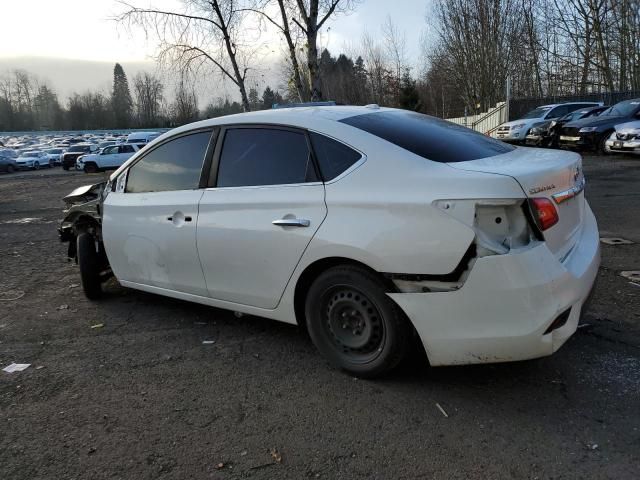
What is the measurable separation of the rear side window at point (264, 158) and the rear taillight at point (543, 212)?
1.30m

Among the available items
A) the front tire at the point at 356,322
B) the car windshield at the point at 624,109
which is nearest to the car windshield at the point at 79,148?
the car windshield at the point at 624,109

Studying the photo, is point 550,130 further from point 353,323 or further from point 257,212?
point 353,323

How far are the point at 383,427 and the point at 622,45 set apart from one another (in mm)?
39278

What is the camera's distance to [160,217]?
13.6ft

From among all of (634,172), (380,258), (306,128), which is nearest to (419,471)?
(380,258)

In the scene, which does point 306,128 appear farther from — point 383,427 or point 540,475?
point 540,475

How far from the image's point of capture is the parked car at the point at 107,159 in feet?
107

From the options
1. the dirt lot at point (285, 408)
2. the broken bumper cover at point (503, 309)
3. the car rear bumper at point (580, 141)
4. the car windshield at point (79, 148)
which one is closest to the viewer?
the dirt lot at point (285, 408)

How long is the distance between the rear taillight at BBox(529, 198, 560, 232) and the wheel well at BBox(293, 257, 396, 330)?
836 mm

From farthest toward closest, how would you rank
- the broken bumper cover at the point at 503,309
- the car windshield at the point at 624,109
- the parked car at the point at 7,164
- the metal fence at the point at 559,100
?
the parked car at the point at 7,164 < the metal fence at the point at 559,100 < the car windshield at the point at 624,109 < the broken bumper cover at the point at 503,309

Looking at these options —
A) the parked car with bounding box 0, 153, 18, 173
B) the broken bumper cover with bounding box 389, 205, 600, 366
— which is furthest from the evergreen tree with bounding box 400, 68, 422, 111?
the broken bumper cover with bounding box 389, 205, 600, 366

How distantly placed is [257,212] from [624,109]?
1778 centimetres

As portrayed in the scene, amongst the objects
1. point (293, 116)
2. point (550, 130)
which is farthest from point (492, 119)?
point (293, 116)

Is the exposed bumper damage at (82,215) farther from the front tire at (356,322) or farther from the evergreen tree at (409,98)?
the evergreen tree at (409,98)
